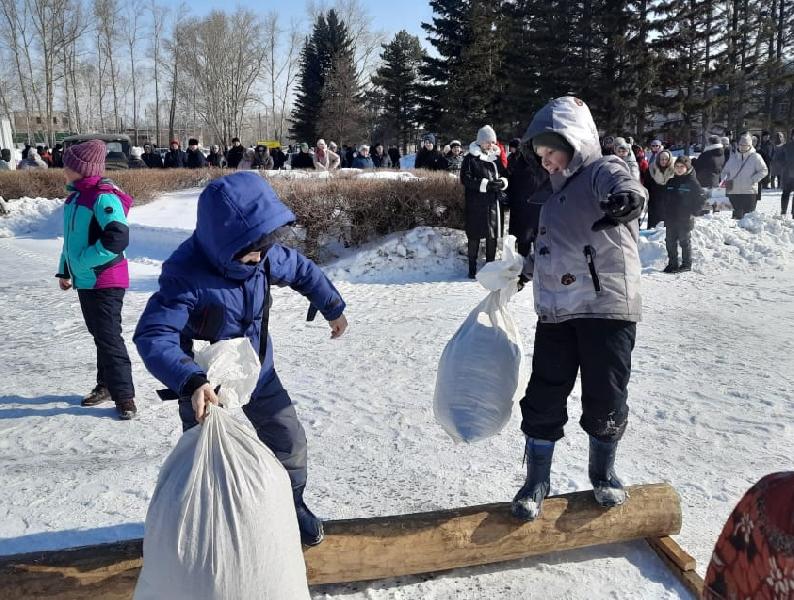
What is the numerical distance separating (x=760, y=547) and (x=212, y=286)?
1.79 metres

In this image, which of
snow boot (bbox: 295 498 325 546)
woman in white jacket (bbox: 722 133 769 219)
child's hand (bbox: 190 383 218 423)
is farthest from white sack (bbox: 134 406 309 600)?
woman in white jacket (bbox: 722 133 769 219)

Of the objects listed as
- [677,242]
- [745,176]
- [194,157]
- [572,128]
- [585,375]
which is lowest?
[585,375]

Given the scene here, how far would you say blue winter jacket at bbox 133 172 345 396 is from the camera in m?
2.01

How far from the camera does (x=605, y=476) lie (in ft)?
8.46

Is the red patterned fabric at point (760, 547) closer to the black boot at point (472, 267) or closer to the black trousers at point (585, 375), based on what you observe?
the black trousers at point (585, 375)

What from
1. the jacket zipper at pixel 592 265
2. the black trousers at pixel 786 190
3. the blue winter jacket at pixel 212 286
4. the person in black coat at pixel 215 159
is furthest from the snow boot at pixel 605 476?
the person in black coat at pixel 215 159

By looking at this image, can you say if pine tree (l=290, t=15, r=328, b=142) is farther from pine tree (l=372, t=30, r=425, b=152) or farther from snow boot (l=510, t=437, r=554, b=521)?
snow boot (l=510, t=437, r=554, b=521)

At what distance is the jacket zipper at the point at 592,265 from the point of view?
2396 mm

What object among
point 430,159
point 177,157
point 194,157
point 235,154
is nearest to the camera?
point 430,159

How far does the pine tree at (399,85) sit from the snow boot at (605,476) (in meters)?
35.3

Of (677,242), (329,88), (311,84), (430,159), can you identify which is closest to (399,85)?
(329,88)

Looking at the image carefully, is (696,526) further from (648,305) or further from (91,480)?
(648,305)

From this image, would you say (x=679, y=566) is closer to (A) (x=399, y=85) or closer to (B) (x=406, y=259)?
(B) (x=406, y=259)

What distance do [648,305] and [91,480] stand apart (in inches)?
218
